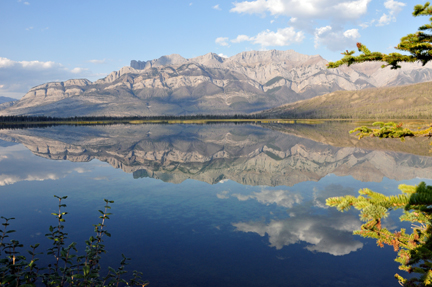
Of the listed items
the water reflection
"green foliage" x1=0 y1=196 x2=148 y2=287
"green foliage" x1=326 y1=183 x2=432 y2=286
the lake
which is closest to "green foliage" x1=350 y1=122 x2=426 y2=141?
"green foliage" x1=326 y1=183 x2=432 y2=286

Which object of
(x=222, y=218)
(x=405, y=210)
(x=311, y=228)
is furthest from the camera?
(x=222, y=218)

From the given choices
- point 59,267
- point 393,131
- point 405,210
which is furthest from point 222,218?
point 405,210

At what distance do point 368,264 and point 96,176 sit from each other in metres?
44.7

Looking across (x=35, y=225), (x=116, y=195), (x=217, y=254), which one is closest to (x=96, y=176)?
(x=116, y=195)

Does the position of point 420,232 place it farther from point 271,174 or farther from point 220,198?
point 271,174

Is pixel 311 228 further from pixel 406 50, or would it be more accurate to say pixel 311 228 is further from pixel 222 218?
pixel 406 50

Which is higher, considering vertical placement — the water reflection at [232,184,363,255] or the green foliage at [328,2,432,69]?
the green foliage at [328,2,432,69]

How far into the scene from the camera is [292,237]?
72.9 ft

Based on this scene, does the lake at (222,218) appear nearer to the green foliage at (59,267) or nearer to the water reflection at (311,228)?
the water reflection at (311,228)

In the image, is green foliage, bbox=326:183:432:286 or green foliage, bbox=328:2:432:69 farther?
green foliage, bbox=328:2:432:69

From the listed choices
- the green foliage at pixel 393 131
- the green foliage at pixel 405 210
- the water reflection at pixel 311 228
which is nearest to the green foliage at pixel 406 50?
the green foliage at pixel 393 131

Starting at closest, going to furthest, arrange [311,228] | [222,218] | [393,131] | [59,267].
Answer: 1. [393,131]
2. [59,267]
3. [311,228]
4. [222,218]

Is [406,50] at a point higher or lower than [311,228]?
higher

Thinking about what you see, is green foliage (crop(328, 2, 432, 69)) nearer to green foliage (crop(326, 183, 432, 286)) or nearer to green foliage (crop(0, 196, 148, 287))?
green foliage (crop(326, 183, 432, 286))
